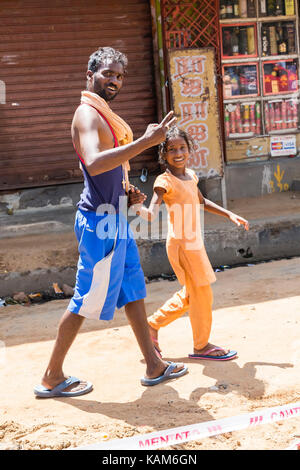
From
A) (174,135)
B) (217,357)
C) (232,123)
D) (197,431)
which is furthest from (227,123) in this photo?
(197,431)

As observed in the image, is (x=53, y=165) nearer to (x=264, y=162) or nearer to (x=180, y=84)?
(x=180, y=84)

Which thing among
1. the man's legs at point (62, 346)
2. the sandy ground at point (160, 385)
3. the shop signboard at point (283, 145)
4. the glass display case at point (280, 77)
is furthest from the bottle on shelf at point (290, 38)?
the man's legs at point (62, 346)

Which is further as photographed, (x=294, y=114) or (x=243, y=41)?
(x=294, y=114)

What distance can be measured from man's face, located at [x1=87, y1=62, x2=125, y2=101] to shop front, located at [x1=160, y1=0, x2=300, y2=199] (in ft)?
16.2

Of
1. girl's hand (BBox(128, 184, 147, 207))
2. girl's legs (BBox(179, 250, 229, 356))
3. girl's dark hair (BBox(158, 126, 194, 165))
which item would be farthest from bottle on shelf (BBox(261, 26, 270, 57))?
girl's hand (BBox(128, 184, 147, 207))

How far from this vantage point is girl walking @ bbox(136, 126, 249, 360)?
4000 millimetres

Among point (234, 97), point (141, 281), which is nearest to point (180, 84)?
point (234, 97)

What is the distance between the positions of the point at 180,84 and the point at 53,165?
1.96 m

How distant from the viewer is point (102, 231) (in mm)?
3459

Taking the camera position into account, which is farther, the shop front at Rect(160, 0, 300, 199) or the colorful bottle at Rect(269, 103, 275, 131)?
the colorful bottle at Rect(269, 103, 275, 131)

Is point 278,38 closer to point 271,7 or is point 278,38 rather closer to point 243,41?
point 271,7

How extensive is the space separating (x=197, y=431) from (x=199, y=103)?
18.3ft

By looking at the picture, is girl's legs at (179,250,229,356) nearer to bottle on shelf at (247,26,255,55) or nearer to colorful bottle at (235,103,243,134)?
colorful bottle at (235,103,243,134)
